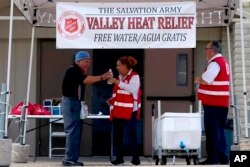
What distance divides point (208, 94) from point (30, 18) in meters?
3.62

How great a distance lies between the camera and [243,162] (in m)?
7.76

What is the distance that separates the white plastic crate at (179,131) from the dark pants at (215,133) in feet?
0.88

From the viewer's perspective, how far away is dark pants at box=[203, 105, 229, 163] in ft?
32.9

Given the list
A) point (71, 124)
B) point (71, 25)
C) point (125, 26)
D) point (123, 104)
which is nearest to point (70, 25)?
point (71, 25)

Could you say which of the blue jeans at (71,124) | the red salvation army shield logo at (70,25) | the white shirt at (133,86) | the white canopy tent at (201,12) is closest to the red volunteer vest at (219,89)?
the white shirt at (133,86)

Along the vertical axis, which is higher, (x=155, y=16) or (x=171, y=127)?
(x=155, y=16)

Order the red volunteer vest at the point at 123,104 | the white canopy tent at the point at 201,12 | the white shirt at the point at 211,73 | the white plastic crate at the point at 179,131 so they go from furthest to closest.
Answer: the white canopy tent at the point at 201,12, the red volunteer vest at the point at 123,104, the white shirt at the point at 211,73, the white plastic crate at the point at 179,131

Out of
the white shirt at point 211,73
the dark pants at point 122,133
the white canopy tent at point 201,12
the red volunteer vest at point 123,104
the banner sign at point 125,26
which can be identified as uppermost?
the white canopy tent at point 201,12

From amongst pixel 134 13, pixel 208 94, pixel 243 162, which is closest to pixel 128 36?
pixel 134 13

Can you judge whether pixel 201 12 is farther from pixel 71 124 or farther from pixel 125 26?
pixel 71 124

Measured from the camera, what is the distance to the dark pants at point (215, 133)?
1002 centimetres

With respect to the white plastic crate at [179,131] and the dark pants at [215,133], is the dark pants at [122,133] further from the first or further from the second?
the dark pants at [215,133]

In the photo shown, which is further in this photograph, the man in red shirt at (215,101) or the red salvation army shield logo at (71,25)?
the red salvation army shield logo at (71,25)

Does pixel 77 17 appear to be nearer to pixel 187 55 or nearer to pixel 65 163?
pixel 65 163
